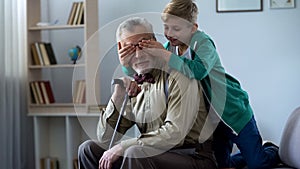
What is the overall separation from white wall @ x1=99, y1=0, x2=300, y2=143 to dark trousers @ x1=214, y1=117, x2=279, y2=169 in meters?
1.23

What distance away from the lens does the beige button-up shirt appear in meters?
1.90

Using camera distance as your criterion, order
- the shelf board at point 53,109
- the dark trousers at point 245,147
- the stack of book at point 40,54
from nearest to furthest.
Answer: the dark trousers at point 245,147 → the shelf board at point 53,109 → the stack of book at point 40,54

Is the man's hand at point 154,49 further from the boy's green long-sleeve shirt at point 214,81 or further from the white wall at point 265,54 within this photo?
the white wall at point 265,54

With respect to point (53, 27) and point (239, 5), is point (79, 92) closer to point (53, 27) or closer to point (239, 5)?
point (53, 27)

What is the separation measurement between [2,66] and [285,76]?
1988 millimetres

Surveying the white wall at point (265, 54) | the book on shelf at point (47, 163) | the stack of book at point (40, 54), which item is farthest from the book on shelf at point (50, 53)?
the white wall at point (265, 54)

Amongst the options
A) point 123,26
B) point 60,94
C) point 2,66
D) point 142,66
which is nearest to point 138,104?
point 142,66

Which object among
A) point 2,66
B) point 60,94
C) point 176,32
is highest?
point 176,32

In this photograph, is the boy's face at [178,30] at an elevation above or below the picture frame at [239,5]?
below

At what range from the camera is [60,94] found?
3941mm

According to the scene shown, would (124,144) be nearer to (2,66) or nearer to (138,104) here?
(138,104)

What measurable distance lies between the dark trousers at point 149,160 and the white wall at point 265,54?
1.66 metres

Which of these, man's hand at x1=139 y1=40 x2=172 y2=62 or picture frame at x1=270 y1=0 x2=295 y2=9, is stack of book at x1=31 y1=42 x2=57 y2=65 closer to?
picture frame at x1=270 y1=0 x2=295 y2=9

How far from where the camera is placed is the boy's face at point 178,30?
2123mm
